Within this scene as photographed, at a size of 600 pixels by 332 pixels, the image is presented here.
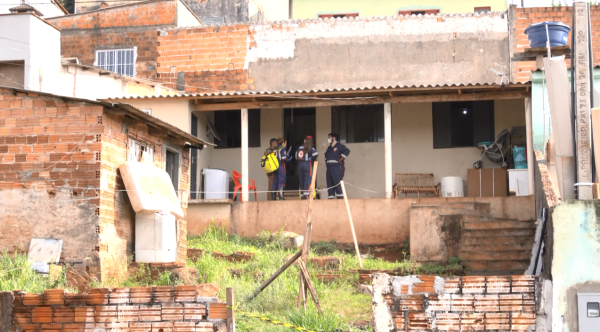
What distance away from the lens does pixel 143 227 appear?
14500mm

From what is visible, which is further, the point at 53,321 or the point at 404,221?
the point at 404,221

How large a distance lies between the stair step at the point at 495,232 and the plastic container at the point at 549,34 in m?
3.49

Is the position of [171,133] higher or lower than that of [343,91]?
lower

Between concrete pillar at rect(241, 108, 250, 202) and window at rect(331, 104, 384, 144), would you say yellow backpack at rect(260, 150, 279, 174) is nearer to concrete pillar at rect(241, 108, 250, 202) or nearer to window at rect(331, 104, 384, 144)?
concrete pillar at rect(241, 108, 250, 202)

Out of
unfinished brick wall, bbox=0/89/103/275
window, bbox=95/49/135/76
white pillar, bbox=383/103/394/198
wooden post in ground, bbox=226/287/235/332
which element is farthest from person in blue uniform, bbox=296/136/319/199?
wooden post in ground, bbox=226/287/235/332

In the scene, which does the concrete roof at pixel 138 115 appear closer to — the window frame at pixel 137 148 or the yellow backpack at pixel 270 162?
the window frame at pixel 137 148

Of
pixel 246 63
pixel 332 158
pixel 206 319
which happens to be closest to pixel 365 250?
pixel 332 158

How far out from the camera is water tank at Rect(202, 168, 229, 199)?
65.2 ft

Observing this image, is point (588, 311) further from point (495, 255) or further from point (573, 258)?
point (495, 255)

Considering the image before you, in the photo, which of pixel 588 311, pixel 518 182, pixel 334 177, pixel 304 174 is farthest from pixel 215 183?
pixel 588 311

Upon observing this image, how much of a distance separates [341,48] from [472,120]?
4.35 m

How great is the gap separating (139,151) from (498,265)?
6.78 m

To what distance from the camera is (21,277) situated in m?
12.1

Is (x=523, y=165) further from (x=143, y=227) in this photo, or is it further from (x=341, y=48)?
(x=143, y=227)
